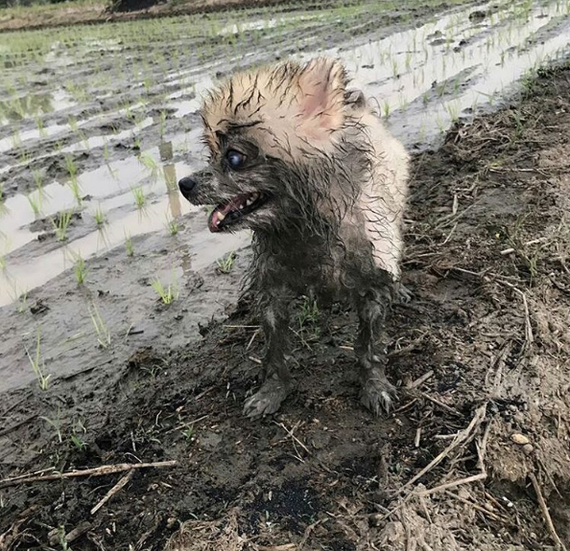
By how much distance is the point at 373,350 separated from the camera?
2.78 m

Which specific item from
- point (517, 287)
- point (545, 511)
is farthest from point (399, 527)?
point (517, 287)

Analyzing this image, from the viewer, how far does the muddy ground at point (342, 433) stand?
224cm

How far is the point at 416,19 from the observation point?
12641 mm

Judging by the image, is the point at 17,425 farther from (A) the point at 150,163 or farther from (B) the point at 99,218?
(A) the point at 150,163

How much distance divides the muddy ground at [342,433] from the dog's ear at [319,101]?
1.31m

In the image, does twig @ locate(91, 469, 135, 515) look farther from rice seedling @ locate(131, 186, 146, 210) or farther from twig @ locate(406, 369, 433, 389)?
rice seedling @ locate(131, 186, 146, 210)

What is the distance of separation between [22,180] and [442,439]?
5081 millimetres

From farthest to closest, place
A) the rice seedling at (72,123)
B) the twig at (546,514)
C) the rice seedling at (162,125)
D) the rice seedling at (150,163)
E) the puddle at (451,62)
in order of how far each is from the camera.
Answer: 1. the rice seedling at (72,123)
2. the rice seedling at (162,125)
3. the puddle at (451,62)
4. the rice seedling at (150,163)
5. the twig at (546,514)

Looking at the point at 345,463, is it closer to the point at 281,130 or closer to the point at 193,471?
the point at 193,471

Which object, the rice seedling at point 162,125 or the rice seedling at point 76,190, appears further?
the rice seedling at point 162,125

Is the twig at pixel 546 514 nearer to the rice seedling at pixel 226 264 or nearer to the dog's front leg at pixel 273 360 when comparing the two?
the dog's front leg at pixel 273 360

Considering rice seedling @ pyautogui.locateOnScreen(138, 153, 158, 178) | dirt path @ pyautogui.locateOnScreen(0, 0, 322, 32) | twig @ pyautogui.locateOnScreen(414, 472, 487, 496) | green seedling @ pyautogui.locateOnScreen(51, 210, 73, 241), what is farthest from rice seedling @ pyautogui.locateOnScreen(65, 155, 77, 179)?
dirt path @ pyautogui.locateOnScreen(0, 0, 322, 32)

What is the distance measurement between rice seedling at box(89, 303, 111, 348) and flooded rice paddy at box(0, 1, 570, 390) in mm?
41

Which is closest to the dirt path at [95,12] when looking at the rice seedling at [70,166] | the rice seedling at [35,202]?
the rice seedling at [70,166]
